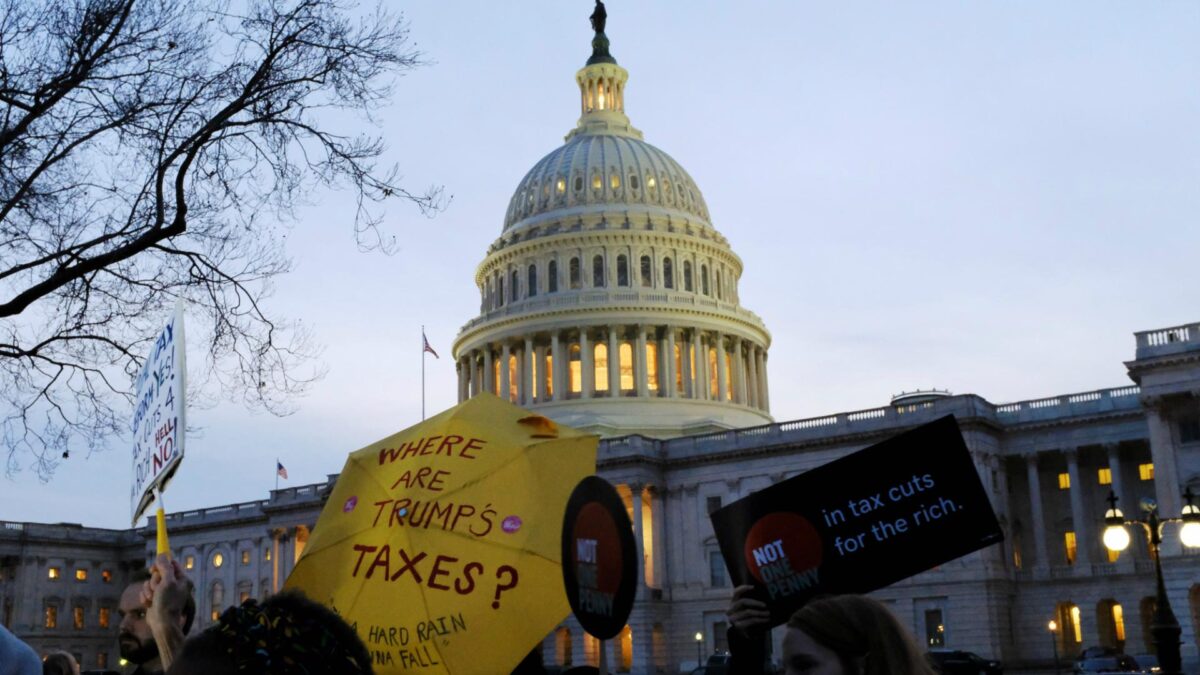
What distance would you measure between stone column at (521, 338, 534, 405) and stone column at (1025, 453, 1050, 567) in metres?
38.4

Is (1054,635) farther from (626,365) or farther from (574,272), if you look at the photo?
(574,272)

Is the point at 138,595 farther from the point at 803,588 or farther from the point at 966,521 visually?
the point at 966,521

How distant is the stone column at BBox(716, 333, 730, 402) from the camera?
327 feet

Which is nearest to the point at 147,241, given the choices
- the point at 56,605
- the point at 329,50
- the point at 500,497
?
the point at 329,50

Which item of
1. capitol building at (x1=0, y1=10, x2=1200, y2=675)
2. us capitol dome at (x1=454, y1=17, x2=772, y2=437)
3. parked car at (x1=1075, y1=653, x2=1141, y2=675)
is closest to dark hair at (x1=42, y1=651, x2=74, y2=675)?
parked car at (x1=1075, y1=653, x2=1141, y2=675)

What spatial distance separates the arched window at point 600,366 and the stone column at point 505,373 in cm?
747

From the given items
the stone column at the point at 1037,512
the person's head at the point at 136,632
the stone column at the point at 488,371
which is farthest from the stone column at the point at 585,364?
the person's head at the point at 136,632

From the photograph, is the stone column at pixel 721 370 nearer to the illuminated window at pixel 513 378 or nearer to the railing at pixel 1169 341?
the illuminated window at pixel 513 378

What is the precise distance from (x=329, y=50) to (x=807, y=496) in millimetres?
9956

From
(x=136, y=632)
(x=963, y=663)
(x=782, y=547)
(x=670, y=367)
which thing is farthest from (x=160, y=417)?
(x=670, y=367)

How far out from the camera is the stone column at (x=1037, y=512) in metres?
72.7

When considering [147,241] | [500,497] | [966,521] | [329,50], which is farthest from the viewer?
[329,50]

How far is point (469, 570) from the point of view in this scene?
849cm

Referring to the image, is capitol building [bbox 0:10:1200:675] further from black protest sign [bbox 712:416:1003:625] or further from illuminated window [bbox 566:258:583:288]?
black protest sign [bbox 712:416:1003:625]
